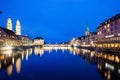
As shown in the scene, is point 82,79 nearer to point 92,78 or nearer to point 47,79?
point 92,78

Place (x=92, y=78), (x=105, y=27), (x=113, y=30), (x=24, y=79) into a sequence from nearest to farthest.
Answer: (x=24, y=79)
(x=92, y=78)
(x=113, y=30)
(x=105, y=27)

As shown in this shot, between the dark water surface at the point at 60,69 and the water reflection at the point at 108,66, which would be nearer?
the dark water surface at the point at 60,69

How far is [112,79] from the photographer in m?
25.6

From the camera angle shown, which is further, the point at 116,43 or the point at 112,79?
the point at 116,43

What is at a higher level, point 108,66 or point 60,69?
point 108,66

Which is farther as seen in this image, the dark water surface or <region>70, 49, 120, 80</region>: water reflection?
<region>70, 49, 120, 80</region>: water reflection

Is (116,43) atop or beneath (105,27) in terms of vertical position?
beneath

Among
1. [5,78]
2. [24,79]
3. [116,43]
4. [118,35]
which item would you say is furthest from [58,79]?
[118,35]

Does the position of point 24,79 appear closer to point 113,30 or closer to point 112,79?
point 112,79

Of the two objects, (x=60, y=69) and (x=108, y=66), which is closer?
(x=60, y=69)

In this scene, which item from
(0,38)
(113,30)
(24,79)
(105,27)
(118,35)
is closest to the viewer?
(24,79)

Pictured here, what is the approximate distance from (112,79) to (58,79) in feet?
19.7

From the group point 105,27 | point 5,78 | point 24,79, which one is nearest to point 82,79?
point 24,79

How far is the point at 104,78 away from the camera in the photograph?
26.8 metres
